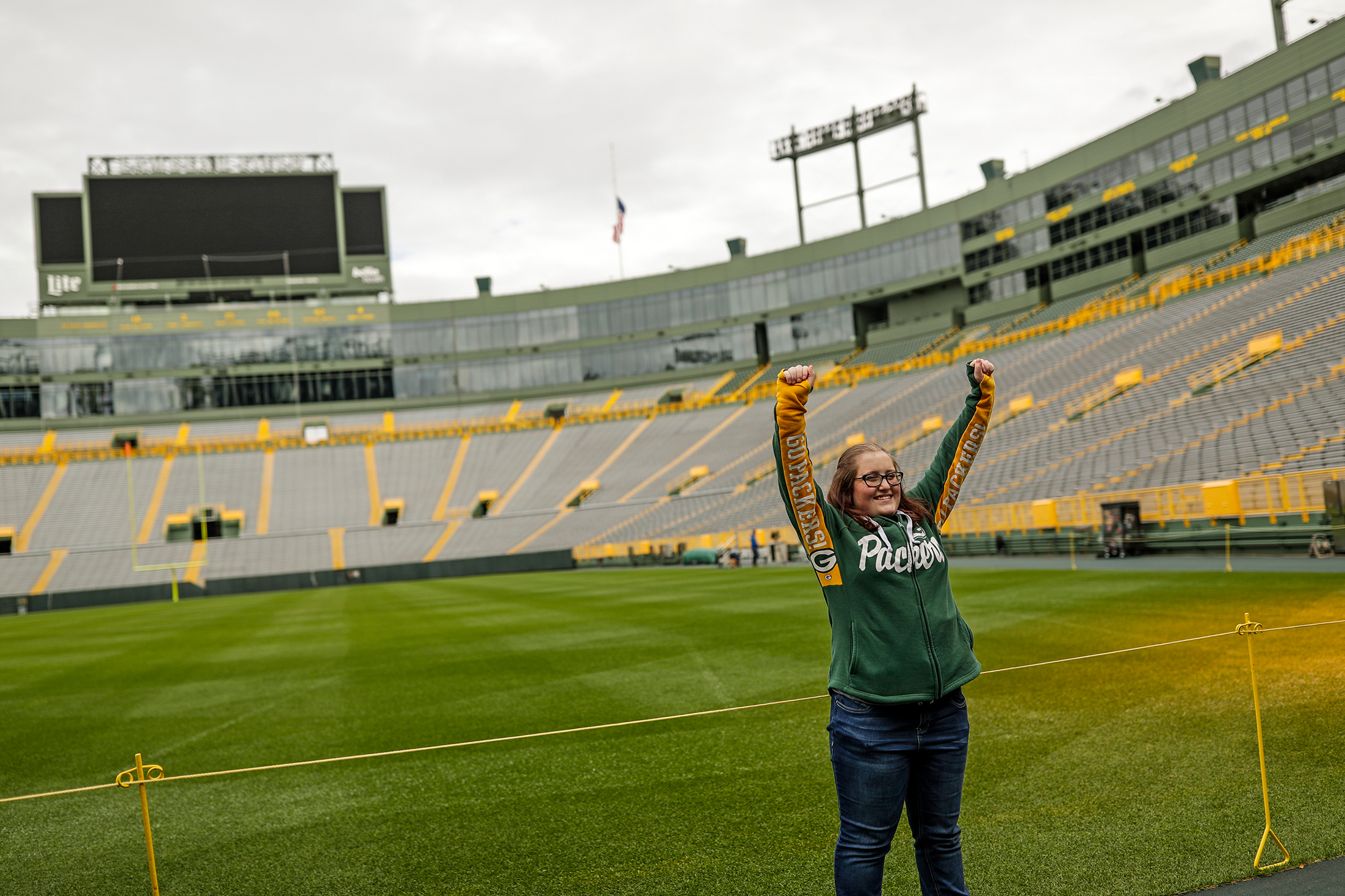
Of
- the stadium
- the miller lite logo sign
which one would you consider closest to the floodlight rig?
the stadium

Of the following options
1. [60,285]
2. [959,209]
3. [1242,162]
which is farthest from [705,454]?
[60,285]

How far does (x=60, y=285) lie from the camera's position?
2522 inches

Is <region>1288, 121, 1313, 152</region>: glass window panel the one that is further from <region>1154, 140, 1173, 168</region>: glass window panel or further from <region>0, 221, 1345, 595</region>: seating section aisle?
<region>1154, 140, 1173, 168</region>: glass window panel

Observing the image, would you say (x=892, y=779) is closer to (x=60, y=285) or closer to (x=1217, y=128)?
(x=1217, y=128)

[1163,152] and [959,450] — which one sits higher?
[1163,152]

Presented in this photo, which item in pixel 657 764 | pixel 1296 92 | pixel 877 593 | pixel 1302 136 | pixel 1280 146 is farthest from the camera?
pixel 1280 146

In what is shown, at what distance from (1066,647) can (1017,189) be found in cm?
5143

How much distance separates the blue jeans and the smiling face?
695mm

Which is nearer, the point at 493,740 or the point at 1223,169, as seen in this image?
the point at 493,740

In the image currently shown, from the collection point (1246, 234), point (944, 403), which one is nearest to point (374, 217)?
point (944, 403)

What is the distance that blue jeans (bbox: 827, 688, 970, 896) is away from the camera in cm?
317

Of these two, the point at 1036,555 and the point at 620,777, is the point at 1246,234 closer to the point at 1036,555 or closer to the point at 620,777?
the point at 1036,555

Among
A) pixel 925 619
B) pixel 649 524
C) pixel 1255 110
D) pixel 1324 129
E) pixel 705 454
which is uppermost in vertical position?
pixel 1255 110

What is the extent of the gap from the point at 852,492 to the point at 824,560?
0.30 m
